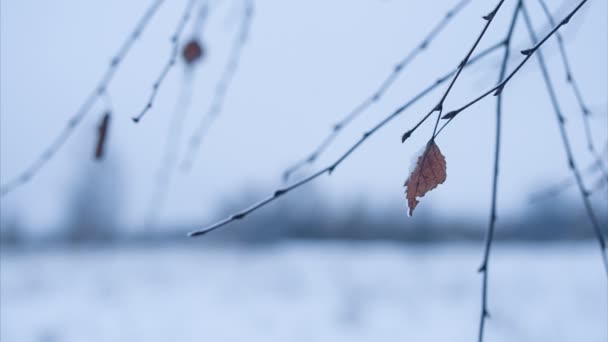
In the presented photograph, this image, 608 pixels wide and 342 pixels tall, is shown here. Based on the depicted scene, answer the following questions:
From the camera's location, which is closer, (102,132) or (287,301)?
(102,132)

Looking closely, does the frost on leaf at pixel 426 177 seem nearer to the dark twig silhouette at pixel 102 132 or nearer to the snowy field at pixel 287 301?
the dark twig silhouette at pixel 102 132

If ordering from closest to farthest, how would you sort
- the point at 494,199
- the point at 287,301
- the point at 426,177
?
the point at 426,177 → the point at 494,199 → the point at 287,301

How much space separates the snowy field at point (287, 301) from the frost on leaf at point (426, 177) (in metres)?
3.52

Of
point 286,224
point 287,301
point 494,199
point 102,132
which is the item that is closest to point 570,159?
point 494,199

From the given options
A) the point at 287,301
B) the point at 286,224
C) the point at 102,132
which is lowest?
the point at 287,301

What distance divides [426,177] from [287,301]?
5210 millimetres

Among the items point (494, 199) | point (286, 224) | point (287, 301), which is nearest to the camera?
point (494, 199)

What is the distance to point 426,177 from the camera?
1.46 ft

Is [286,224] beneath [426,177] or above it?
above

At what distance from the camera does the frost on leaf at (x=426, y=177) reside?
441 mm

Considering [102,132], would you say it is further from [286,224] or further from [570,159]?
[286,224]

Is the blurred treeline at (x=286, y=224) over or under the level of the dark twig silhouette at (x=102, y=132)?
over

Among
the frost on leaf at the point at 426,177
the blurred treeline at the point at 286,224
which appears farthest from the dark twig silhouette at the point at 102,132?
the blurred treeline at the point at 286,224

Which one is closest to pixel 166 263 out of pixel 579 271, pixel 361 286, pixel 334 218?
pixel 361 286
